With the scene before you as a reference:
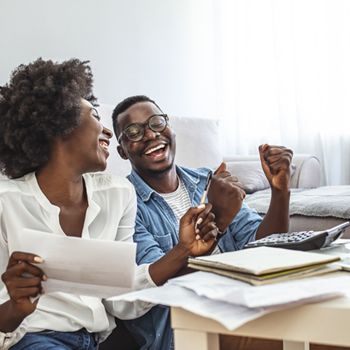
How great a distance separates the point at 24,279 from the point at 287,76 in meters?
2.54

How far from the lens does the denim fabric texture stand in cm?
100

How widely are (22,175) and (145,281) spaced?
32 centimetres

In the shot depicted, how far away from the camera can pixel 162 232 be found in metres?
1.29

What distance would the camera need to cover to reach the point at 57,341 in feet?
3.39

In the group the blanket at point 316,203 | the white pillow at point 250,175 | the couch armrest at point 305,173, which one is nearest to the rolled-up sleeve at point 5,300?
the blanket at point 316,203

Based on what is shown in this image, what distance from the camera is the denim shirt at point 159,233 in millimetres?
1180

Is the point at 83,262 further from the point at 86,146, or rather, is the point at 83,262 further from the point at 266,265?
the point at 86,146

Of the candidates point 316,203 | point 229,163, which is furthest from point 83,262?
point 229,163

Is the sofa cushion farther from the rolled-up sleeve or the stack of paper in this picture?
the stack of paper

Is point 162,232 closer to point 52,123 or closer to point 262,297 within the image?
point 52,123

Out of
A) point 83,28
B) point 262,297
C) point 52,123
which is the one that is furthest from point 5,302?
point 83,28

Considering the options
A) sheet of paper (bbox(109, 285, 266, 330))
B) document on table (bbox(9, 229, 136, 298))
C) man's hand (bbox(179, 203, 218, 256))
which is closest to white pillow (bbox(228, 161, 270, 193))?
man's hand (bbox(179, 203, 218, 256))

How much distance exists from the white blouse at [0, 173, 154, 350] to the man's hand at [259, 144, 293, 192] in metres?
0.31

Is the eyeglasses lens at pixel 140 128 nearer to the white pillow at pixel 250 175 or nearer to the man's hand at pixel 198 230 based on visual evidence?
the man's hand at pixel 198 230
